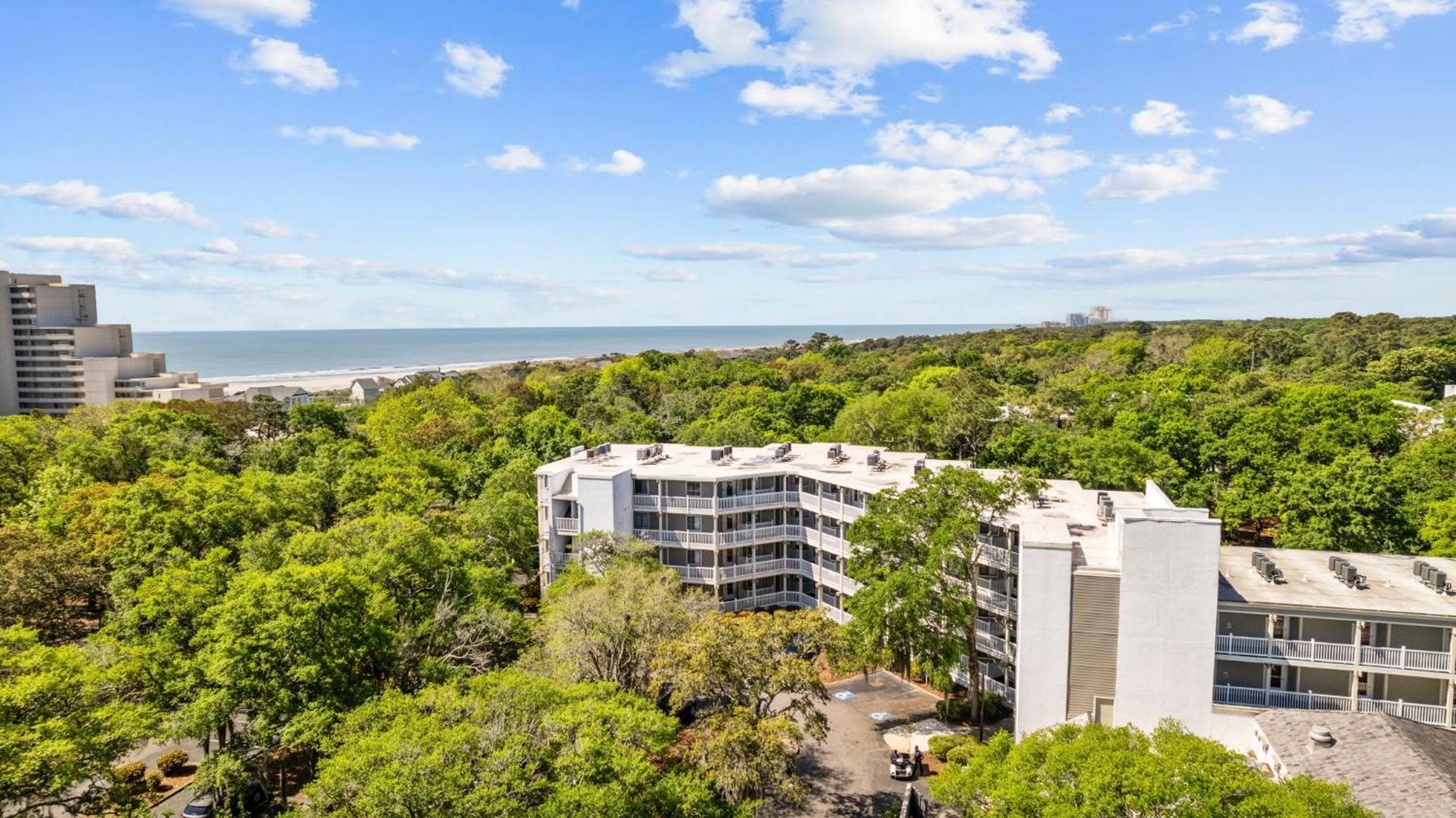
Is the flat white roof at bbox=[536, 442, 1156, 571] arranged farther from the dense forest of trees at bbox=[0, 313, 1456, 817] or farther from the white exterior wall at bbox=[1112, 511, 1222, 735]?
the dense forest of trees at bbox=[0, 313, 1456, 817]

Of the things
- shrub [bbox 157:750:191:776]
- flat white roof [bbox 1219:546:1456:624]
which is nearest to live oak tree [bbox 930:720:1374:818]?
flat white roof [bbox 1219:546:1456:624]

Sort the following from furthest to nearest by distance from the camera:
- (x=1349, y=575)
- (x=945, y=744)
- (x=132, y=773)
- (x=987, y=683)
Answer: (x=987, y=683), (x=945, y=744), (x=132, y=773), (x=1349, y=575)

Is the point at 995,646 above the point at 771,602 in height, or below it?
above

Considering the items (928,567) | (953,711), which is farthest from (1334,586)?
(953,711)

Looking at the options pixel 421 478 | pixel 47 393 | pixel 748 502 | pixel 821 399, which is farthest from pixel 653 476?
pixel 47 393

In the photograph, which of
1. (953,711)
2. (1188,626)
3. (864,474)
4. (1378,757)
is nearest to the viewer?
(1378,757)

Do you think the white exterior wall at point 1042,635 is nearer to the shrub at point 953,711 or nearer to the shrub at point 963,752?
the shrub at point 963,752

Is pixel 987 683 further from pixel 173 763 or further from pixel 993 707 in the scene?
pixel 173 763
